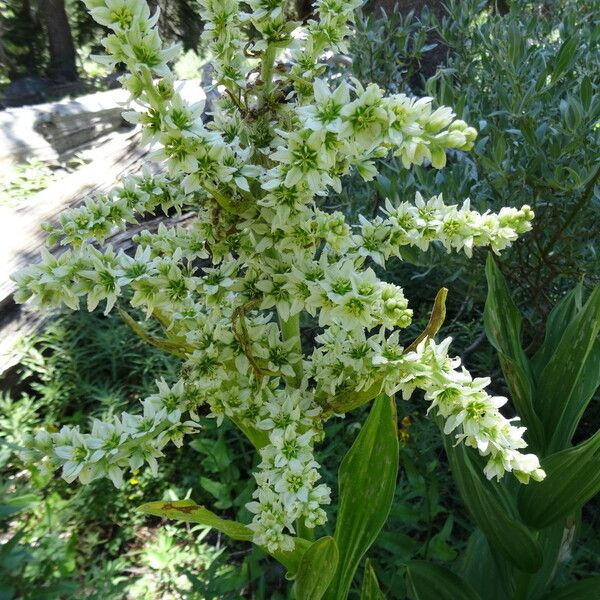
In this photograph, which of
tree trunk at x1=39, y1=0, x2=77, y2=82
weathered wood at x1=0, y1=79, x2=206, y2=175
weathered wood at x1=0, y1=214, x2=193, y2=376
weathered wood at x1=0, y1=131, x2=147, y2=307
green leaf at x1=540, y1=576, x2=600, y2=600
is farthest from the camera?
tree trunk at x1=39, y1=0, x2=77, y2=82

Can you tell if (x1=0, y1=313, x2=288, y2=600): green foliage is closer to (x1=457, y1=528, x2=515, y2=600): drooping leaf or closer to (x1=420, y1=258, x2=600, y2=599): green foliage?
(x1=457, y1=528, x2=515, y2=600): drooping leaf

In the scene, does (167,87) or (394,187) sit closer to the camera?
(167,87)

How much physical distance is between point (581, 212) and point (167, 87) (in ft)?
5.77

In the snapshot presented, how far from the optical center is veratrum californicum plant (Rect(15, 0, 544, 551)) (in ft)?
2.85

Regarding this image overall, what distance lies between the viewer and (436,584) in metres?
1.60

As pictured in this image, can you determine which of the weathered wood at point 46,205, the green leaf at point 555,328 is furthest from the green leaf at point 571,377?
the weathered wood at point 46,205

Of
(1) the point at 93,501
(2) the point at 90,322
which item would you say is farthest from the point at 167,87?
(2) the point at 90,322

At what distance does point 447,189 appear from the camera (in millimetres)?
2230

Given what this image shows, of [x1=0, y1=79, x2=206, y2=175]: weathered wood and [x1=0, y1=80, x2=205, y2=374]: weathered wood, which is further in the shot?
[x1=0, y1=79, x2=206, y2=175]: weathered wood

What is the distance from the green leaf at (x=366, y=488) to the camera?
4.55 ft

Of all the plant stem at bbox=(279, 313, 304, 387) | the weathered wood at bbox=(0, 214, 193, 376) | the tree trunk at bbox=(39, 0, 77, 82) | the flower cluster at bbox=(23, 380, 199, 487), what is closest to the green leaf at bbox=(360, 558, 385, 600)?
the plant stem at bbox=(279, 313, 304, 387)

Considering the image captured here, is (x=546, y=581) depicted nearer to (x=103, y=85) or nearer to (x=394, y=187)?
(x=394, y=187)

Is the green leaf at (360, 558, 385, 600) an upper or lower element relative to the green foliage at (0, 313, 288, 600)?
upper

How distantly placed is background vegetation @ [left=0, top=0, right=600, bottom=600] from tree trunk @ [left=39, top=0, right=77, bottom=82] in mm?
7613
